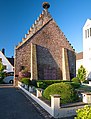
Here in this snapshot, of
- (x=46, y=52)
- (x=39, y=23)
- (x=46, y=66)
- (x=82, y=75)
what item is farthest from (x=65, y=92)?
(x=82, y=75)

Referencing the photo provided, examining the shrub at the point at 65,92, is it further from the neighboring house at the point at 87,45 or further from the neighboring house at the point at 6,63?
the neighboring house at the point at 6,63

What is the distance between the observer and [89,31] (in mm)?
55219

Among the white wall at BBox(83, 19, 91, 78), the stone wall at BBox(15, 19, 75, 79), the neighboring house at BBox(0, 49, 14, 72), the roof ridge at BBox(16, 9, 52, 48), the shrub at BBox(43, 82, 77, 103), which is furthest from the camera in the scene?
the neighboring house at BBox(0, 49, 14, 72)

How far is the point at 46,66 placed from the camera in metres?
43.0

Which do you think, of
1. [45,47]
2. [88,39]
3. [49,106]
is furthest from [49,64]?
[49,106]

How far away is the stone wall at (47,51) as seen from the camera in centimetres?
4234

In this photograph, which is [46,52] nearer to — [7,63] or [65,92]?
[7,63]

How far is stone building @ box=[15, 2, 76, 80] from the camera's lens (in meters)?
42.1

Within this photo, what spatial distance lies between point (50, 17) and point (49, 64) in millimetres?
9346

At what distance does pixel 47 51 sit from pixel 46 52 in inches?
12.3

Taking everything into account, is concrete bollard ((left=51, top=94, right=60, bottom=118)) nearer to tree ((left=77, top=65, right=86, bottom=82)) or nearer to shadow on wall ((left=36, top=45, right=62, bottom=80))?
shadow on wall ((left=36, top=45, right=62, bottom=80))

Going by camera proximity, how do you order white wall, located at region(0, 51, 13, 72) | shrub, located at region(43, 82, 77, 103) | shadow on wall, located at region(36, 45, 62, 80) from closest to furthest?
shrub, located at region(43, 82, 77, 103)
shadow on wall, located at region(36, 45, 62, 80)
white wall, located at region(0, 51, 13, 72)

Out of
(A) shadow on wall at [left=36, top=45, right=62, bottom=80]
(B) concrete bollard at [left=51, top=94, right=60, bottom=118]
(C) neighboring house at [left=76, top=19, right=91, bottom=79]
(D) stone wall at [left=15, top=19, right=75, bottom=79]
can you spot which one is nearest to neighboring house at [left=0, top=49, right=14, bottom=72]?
(C) neighboring house at [left=76, top=19, right=91, bottom=79]

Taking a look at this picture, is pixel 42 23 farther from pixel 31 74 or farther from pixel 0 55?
pixel 0 55
